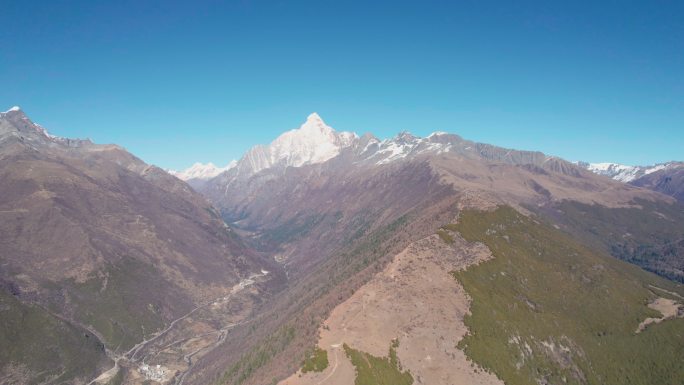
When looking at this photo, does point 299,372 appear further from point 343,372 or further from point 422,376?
point 422,376

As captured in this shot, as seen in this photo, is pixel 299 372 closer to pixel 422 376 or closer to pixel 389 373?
pixel 389 373

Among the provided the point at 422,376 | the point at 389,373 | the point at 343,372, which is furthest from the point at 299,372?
the point at 422,376

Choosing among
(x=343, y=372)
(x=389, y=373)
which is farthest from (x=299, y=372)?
(x=389, y=373)

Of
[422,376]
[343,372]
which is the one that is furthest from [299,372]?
[422,376]

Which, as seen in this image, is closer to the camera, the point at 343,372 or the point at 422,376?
the point at 343,372

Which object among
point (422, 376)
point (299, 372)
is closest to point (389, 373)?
point (422, 376)
